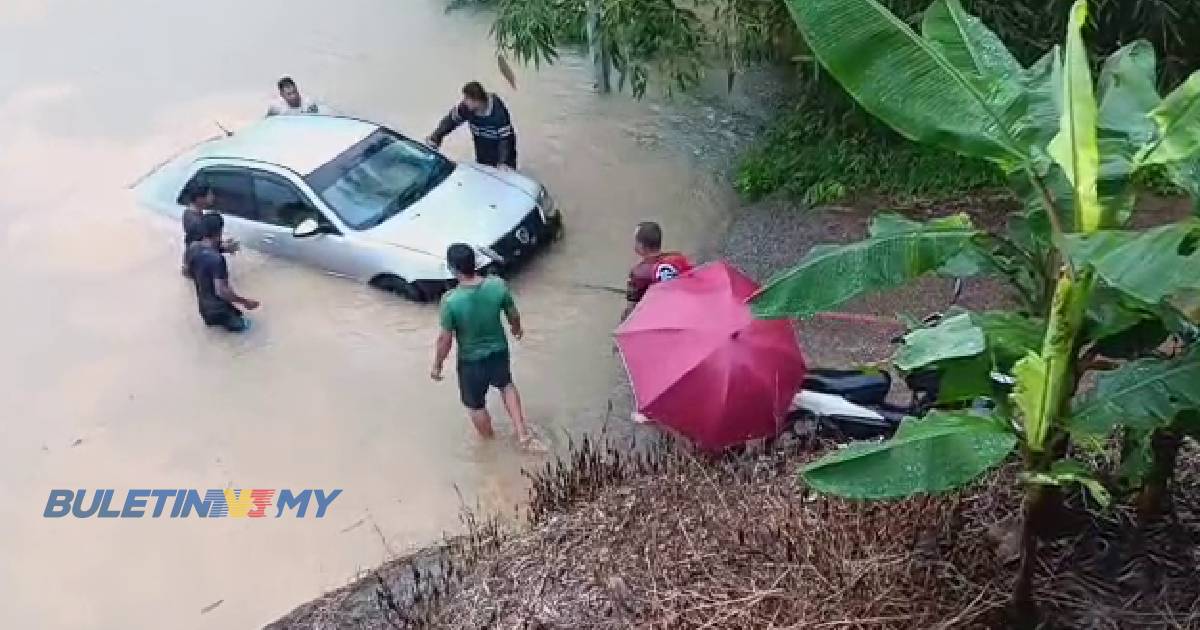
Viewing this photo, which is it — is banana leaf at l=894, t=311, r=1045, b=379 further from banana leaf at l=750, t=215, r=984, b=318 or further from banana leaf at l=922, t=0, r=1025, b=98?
banana leaf at l=922, t=0, r=1025, b=98

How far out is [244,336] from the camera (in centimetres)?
1032

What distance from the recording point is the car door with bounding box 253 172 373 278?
10344 millimetres

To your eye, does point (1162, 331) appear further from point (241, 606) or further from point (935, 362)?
point (241, 606)

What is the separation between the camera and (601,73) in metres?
12.6

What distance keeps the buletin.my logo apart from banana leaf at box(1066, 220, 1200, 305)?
18.9 feet

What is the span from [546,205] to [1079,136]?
6697 millimetres

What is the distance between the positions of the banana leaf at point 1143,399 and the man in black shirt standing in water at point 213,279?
665 centimetres

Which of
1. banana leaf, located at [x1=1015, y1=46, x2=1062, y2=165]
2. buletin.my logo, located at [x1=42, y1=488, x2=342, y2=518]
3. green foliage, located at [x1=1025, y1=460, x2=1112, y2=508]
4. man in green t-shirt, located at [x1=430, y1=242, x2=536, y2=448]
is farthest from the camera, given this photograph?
buletin.my logo, located at [x1=42, y1=488, x2=342, y2=518]

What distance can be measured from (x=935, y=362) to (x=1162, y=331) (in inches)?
32.9

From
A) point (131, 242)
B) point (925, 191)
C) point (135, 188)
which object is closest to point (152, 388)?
point (131, 242)

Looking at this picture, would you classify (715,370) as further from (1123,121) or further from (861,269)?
(1123,121)

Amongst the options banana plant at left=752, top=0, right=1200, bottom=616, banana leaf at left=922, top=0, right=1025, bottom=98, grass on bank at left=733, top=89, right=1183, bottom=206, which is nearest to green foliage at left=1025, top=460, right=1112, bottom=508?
banana plant at left=752, top=0, right=1200, bottom=616

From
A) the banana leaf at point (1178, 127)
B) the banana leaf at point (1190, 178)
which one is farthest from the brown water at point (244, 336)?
the banana leaf at point (1178, 127)

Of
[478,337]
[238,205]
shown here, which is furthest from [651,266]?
[238,205]
